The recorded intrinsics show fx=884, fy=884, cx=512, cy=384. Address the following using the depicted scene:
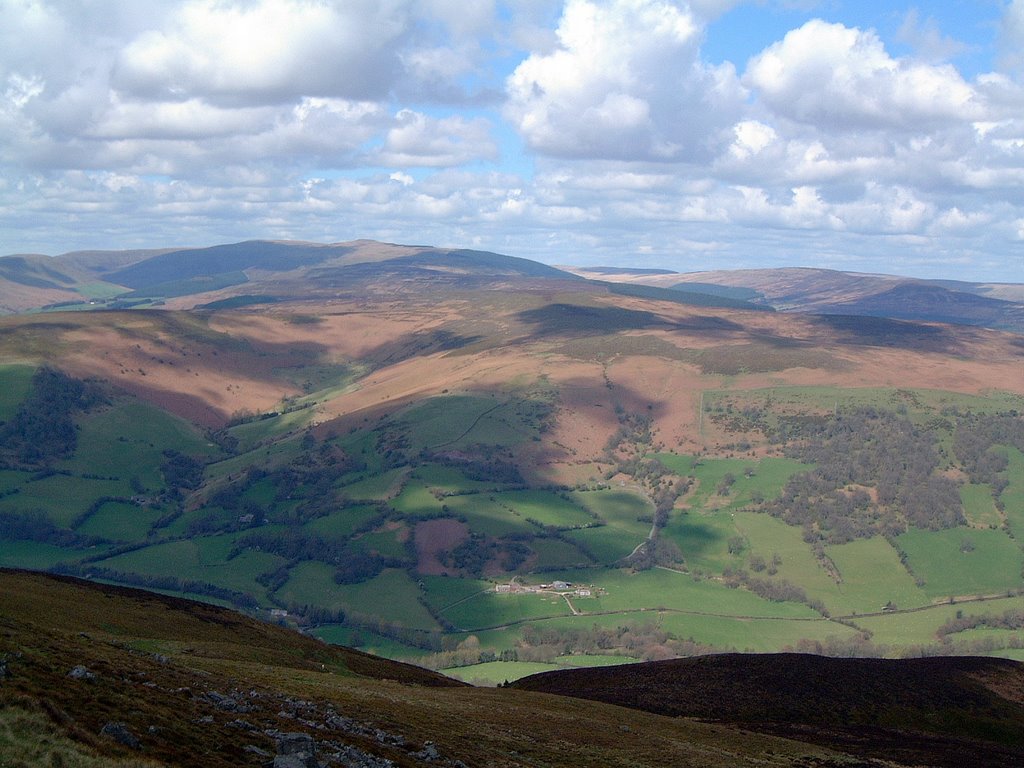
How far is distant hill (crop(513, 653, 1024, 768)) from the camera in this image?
201 feet

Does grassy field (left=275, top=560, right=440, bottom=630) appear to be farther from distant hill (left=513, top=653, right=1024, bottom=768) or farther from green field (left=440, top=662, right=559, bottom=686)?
distant hill (left=513, top=653, right=1024, bottom=768)

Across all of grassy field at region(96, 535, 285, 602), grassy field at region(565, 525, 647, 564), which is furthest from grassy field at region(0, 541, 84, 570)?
grassy field at region(565, 525, 647, 564)

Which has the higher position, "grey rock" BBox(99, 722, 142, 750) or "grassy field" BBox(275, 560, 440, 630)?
"grey rock" BBox(99, 722, 142, 750)

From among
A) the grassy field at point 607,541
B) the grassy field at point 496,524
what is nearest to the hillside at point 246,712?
the grassy field at point 607,541

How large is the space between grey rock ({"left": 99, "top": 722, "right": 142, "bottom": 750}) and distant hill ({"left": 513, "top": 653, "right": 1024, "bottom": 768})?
46377 mm

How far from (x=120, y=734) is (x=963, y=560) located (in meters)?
187

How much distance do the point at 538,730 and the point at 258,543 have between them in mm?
159537

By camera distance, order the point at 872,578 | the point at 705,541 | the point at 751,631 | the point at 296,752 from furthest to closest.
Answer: the point at 705,541
the point at 872,578
the point at 751,631
the point at 296,752

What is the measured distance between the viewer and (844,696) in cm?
7150

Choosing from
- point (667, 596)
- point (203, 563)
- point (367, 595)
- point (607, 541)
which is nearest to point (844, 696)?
point (667, 596)

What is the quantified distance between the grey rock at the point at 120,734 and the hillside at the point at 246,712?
0.14 feet

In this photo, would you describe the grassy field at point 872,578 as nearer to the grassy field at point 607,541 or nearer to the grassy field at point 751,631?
the grassy field at point 751,631

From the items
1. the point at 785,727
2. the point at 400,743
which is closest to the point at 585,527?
the point at 785,727

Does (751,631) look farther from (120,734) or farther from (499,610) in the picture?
(120,734)
